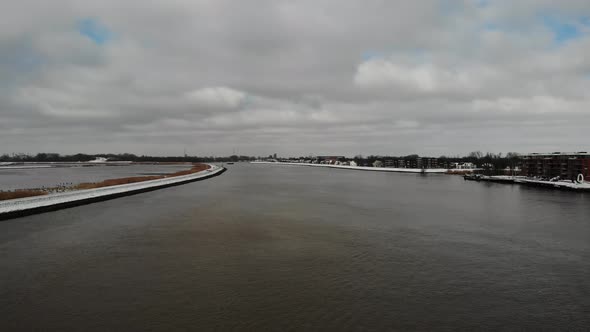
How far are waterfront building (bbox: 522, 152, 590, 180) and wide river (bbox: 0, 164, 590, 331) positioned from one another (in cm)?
6666

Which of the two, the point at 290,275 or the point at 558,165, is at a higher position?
the point at 558,165

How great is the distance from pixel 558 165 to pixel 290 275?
310 feet

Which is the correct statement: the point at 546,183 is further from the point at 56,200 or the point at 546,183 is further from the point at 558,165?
the point at 56,200

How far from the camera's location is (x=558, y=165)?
82.8 m

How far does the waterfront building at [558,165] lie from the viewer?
74125 mm

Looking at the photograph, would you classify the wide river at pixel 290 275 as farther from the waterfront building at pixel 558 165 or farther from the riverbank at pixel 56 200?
the waterfront building at pixel 558 165

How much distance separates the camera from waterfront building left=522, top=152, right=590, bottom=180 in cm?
7412

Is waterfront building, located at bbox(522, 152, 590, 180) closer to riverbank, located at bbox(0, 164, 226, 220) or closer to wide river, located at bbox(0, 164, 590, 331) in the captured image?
wide river, located at bbox(0, 164, 590, 331)

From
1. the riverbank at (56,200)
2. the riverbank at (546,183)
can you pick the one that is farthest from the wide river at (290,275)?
the riverbank at (546,183)

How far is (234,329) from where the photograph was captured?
26.5 ft

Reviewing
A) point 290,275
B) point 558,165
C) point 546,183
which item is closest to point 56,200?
point 290,275

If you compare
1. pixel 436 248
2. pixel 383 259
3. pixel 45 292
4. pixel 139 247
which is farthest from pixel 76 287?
pixel 436 248

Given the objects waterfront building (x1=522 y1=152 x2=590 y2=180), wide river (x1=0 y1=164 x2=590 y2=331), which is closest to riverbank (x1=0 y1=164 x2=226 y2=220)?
wide river (x1=0 y1=164 x2=590 y2=331)

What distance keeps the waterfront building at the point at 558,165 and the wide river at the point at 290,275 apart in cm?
6666
